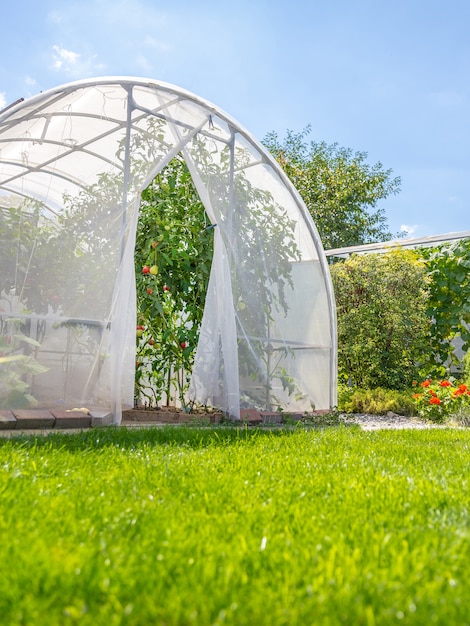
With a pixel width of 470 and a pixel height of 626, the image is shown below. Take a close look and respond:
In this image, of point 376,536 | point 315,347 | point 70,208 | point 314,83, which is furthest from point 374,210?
point 376,536

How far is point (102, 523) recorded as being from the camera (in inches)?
89.6

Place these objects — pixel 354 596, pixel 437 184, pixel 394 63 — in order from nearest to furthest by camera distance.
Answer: pixel 354 596 → pixel 394 63 → pixel 437 184

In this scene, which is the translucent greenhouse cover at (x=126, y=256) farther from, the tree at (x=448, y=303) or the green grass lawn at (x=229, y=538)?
the tree at (x=448, y=303)

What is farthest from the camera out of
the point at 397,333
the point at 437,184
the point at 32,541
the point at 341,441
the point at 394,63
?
the point at 437,184

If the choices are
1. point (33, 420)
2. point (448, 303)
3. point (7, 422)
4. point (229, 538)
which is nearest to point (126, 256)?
point (33, 420)

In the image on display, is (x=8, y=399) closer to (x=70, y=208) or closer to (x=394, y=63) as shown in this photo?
(x=70, y=208)

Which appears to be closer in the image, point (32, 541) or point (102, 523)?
point (32, 541)

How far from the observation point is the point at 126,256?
5598 millimetres

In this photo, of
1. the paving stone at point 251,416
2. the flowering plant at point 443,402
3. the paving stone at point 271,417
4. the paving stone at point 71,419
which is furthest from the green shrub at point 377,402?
the paving stone at point 71,419

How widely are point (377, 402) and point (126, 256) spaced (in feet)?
13.8

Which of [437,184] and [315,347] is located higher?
[437,184]

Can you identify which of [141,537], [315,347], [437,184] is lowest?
[141,537]

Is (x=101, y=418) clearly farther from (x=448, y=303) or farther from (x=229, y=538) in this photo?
(x=448, y=303)

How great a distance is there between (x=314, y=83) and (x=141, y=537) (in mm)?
8263
